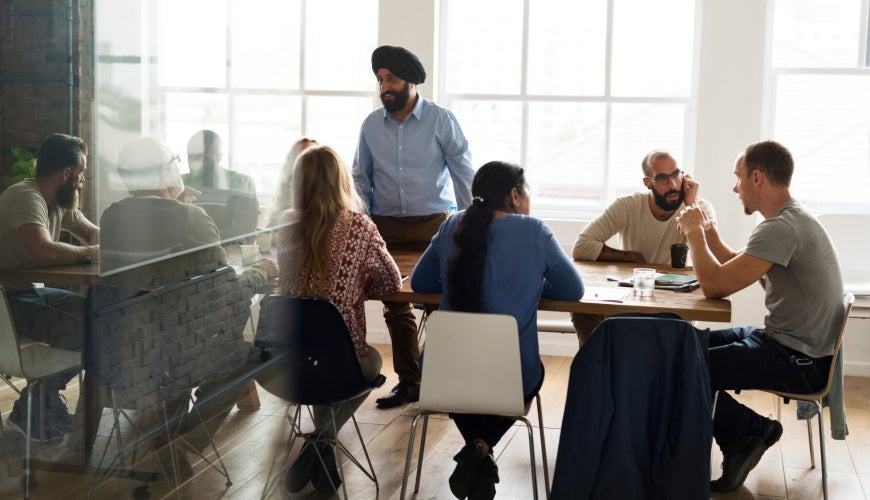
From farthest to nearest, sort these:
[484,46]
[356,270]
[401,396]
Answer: [484,46], [401,396], [356,270]

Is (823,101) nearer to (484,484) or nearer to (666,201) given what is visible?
(666,201)

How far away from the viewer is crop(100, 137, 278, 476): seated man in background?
3.38 feet

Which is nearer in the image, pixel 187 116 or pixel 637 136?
pixel 187 116

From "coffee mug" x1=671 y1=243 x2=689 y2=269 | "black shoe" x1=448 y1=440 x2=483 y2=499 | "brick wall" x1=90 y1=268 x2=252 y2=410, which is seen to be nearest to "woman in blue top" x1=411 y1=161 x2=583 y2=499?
"black shoe" x1=448 y1=440 x2=483 y2=499

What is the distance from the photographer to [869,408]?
4.93 meters

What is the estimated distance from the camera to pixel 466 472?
306 centimetres

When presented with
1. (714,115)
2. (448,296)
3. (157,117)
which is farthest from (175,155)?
(714,115)

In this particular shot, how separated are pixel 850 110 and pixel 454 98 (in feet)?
8.11

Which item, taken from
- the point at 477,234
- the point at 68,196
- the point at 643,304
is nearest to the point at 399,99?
the point at 477,234

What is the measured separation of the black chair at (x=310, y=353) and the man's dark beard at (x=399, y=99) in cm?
186

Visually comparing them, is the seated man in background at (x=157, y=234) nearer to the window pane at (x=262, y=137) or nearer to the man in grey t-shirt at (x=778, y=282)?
the window pane at (x=262, y=137)

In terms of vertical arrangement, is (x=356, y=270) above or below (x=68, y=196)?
below

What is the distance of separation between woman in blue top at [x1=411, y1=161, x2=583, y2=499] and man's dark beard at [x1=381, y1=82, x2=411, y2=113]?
169 centimetres

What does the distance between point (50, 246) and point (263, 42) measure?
734 mm
